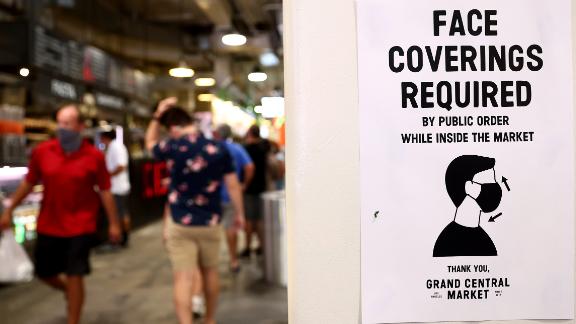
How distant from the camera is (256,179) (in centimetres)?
761

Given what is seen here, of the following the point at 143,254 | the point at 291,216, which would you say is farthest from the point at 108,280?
the point at 291,216

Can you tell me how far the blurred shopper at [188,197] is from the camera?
4215mm

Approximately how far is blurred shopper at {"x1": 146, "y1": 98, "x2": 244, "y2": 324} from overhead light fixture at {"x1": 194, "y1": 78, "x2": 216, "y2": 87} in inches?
475

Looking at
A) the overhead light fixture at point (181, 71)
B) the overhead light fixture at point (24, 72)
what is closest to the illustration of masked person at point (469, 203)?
the overhead light fixture at point (24, 72)

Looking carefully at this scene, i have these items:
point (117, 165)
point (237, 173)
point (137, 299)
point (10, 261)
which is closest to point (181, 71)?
point (117, 165)

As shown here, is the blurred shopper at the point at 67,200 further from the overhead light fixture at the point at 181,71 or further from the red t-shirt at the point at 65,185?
the overhead light fixture at the point at 181,71

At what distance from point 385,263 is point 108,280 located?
19.8 feet

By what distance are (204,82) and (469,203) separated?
51.7 feet

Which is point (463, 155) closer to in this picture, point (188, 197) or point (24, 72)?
point (188, 197)

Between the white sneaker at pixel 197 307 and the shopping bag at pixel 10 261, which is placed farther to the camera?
the white sneaker at pixel 197 307

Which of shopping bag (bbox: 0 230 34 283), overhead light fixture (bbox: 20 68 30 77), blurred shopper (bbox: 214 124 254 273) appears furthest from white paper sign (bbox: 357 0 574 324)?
overhead light fixture (bbox: 20 68 30 77)

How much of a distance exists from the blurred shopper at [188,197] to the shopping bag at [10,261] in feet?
3.20

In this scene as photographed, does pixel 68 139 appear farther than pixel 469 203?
Yes

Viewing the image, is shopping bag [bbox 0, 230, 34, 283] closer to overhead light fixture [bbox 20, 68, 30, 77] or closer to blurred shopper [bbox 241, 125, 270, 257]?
blurred shopper [bbox 241, 125, 270, 257]
